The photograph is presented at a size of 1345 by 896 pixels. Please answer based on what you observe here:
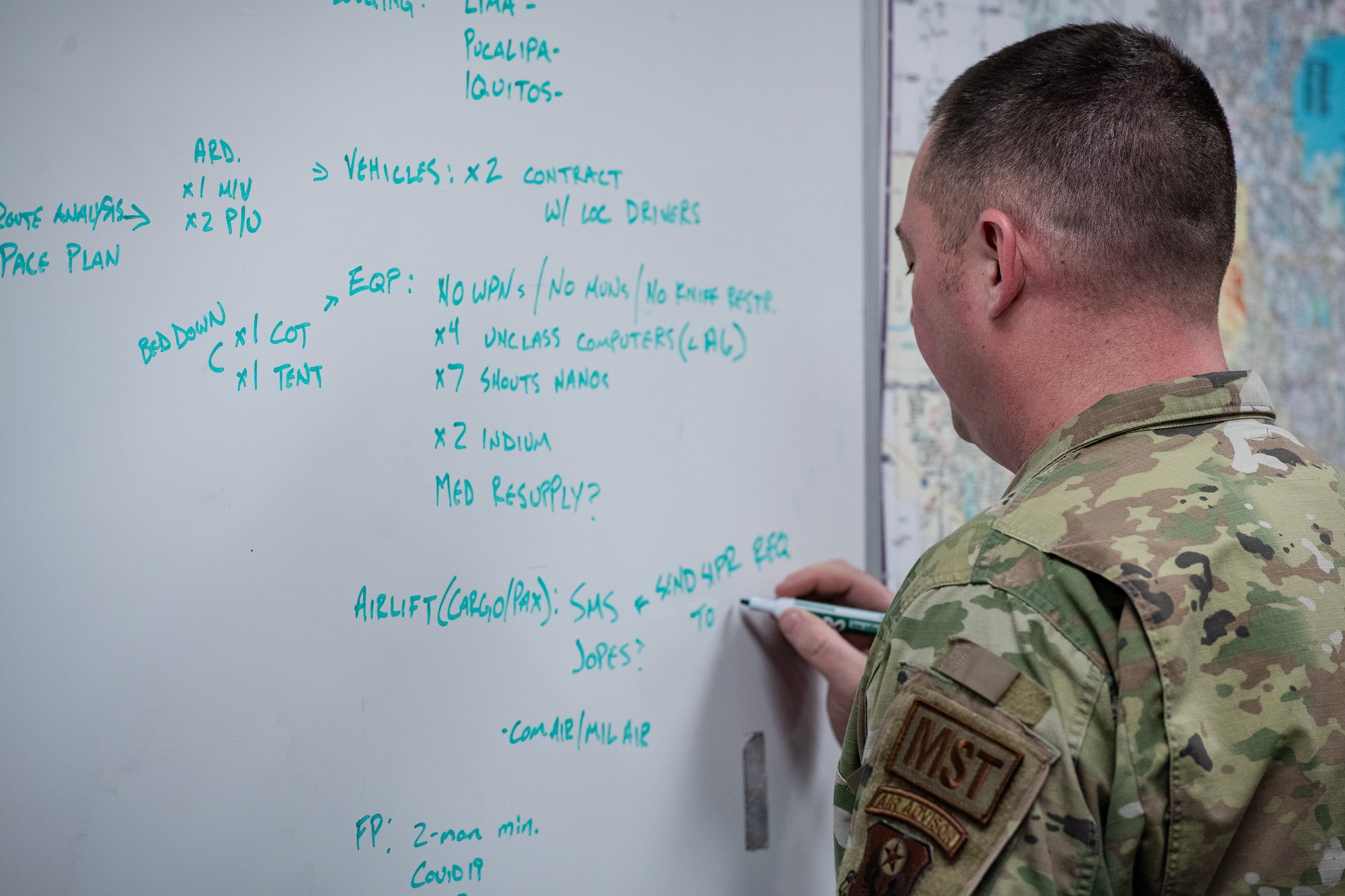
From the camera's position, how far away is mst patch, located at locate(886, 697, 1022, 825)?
1.98 ft

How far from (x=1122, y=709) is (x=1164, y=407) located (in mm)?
248

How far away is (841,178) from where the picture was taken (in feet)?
3.82

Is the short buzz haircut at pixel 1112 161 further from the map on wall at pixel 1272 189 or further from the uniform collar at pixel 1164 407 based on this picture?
the map on wall at pixel 1272 189

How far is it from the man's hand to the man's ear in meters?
0.43

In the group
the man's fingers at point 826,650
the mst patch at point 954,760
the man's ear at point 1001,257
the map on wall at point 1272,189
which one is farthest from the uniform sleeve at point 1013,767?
the map on wall at point 1272,189

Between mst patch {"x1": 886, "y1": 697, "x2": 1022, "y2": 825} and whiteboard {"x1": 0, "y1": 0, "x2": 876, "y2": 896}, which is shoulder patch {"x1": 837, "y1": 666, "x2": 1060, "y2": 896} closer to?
mst patch {"x1": 886, "y1": 697, "x2": 1022, "y2": 825}

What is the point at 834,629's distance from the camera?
1071mm

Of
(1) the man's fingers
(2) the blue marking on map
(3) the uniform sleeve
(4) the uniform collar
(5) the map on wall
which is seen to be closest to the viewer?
(3) the uniform sleeve

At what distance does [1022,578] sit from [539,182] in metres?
0.63

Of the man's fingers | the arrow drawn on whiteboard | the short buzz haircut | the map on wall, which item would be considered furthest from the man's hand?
the arrow drawn on whiteboard

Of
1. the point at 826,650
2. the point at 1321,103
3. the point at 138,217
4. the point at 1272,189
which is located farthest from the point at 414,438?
the point at 1321,103

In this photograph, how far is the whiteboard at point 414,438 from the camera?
80 centimetres

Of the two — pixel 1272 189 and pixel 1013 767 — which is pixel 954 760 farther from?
pixel 1272 189

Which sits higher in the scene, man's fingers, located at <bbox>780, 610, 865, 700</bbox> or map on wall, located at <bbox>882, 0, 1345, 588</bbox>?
map on wall, located at <bbox>882, 0, 1345, 588</bbox>
